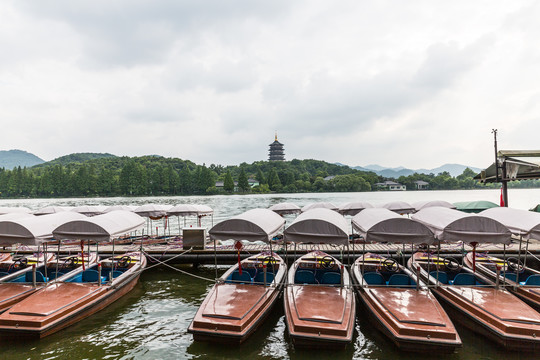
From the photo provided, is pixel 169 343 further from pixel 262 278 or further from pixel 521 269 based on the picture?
pixel 521 269

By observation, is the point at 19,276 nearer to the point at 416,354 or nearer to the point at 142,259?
the point at 142,259

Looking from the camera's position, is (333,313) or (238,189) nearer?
(333,313)

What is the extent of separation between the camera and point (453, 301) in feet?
28.1

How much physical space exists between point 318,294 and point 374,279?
2267 millimetres

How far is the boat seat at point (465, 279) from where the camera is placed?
9617mm

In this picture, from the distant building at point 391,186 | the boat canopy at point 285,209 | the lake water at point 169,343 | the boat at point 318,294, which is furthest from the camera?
the distant building at point 391,186

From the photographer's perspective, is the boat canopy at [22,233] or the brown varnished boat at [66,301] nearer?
the brown varnished boat at [66,301]

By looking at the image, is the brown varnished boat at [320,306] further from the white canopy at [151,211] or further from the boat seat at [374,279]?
the white canopy at [151,211]

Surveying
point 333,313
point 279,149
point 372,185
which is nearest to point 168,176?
Answer: point 372,185

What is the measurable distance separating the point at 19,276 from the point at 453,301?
13941 mm

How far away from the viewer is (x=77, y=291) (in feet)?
31.0

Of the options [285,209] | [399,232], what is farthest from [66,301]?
[285,209]

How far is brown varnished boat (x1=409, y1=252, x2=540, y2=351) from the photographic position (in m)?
6.73

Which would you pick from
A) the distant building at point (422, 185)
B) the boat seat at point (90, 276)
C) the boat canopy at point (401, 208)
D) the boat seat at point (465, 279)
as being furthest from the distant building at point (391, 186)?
the boat seat at point (90, 276)
